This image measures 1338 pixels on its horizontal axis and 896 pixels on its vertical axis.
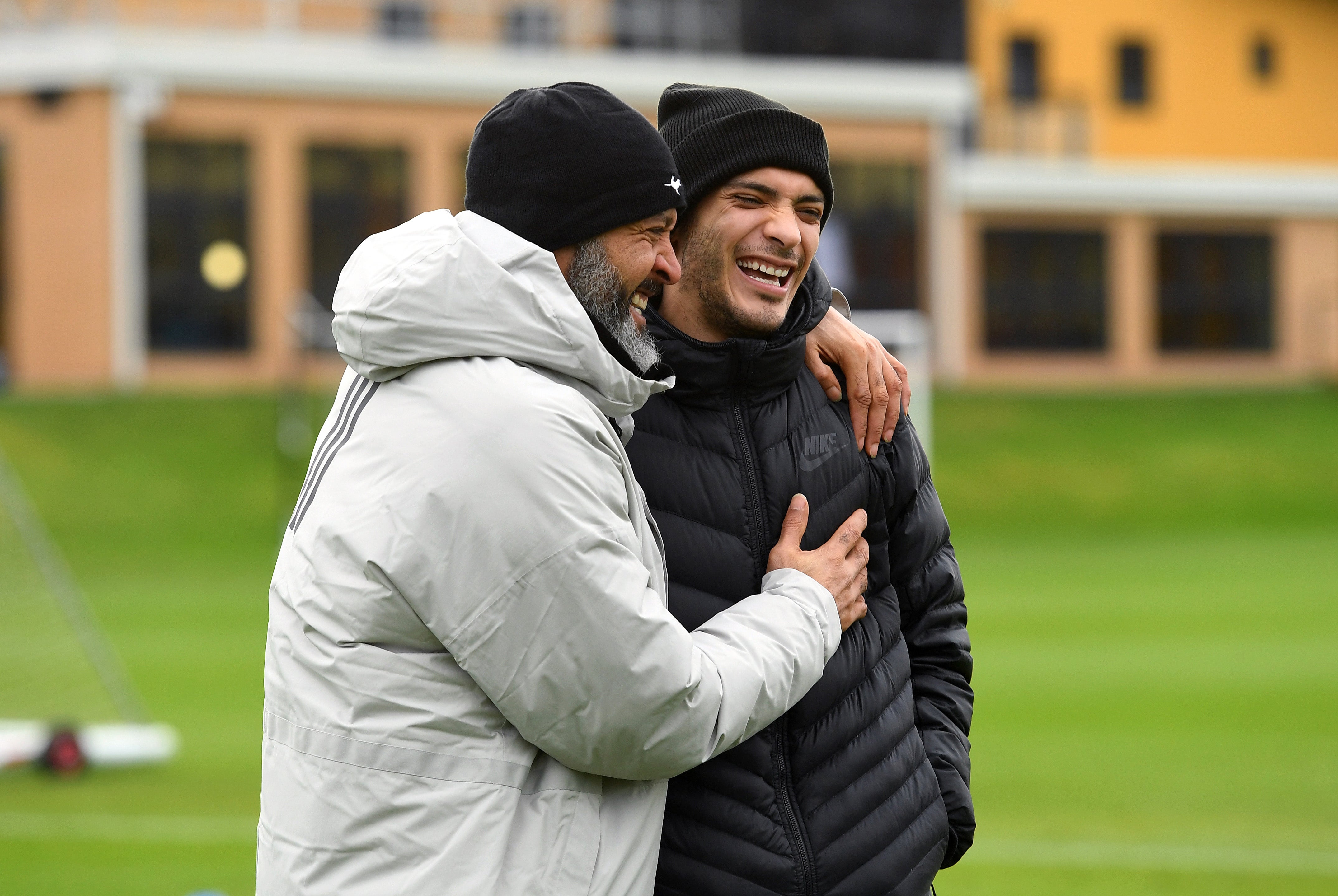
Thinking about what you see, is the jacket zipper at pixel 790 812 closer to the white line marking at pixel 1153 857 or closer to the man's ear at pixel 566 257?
the man's ear at pixel 566 257

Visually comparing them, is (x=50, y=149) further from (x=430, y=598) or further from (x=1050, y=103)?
(x=430, y=598)

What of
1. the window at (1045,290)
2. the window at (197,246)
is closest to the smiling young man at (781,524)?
the window at (197,246)

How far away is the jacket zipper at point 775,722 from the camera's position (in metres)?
2.65

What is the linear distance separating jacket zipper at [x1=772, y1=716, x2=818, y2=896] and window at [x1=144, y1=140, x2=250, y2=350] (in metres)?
29.5

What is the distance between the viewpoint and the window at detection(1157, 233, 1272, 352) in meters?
39.6

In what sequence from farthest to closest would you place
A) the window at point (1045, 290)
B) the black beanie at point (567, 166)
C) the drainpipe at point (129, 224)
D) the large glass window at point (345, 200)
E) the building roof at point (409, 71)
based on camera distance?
1. the window at point (1045, 290)
2. the large glass window at point (345, 200)
3. the building roof at point (409, 71)
4. the drainpipe at point (129, 224)
5. the black beanie at point (567, 166)

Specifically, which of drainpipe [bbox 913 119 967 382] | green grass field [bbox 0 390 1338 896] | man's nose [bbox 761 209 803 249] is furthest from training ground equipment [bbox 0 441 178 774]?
drainpipe [bbox 913 119 967 382]

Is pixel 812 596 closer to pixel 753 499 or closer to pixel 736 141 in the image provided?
pixel 753 499

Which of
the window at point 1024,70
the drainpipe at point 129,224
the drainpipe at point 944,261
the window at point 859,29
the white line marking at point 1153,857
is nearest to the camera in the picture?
the white line marking at point 1153,857

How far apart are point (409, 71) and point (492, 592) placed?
3079 centimetres

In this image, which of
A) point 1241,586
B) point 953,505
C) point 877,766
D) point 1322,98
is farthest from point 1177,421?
point 877,766

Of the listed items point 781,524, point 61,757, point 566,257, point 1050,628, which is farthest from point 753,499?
point 1050,628

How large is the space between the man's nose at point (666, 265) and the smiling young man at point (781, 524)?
0.84 ft

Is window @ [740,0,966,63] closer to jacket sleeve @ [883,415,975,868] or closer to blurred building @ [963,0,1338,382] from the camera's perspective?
blurred building @ [963,0,1338,382]
